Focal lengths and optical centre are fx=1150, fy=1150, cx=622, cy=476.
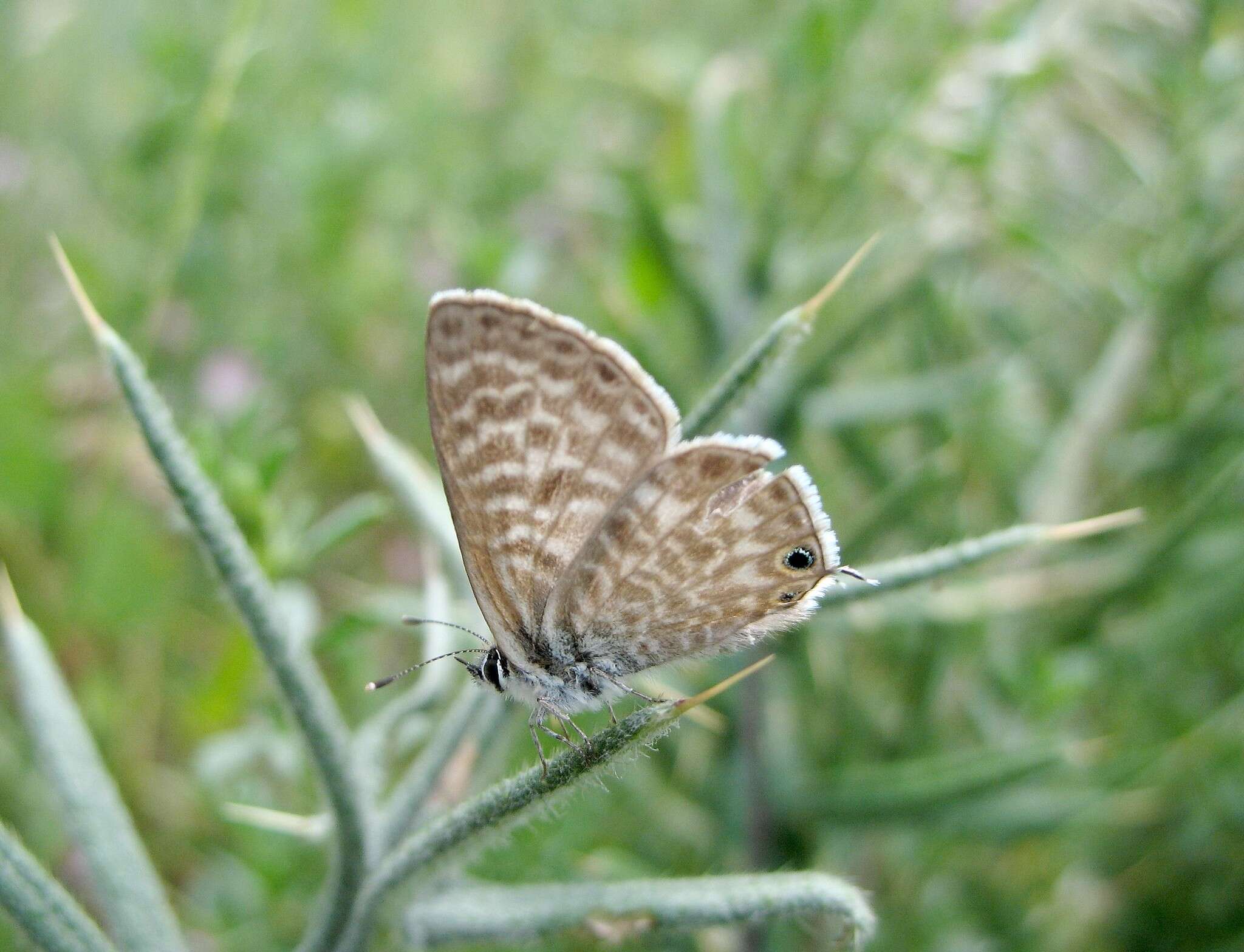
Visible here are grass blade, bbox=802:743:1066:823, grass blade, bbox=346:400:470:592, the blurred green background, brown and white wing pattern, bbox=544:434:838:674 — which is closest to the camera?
brown and white wing pattern, bbox=544:434:838:674

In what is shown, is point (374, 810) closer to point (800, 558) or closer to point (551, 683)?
point (551, 683)

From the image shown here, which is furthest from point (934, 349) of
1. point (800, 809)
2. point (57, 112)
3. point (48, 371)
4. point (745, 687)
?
point (57, 112)

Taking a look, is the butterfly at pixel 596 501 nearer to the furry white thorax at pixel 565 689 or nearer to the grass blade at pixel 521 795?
the furry white thorax at pixel 565 689

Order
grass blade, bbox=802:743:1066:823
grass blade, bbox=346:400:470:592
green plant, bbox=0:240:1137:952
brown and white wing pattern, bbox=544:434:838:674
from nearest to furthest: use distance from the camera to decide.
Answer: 1. green plant, bbox=0:240:1137:952
2. brown and white wing pattern, bbox=544:434:838:674
3. grass blade, bbox=346:400:470:592
4. grass blade, bbox=802:743:1066:823

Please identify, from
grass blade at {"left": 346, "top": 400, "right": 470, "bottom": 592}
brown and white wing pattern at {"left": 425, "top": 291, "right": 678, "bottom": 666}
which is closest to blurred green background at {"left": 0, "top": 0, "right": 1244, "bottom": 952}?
grass blade at {"left": 346, "top": 400, "right": 470, "bottom": 592}

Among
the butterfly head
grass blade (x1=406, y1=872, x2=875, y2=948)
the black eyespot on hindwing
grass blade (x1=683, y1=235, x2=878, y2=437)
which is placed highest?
grass blade (x1=683, y1=235, x2=878, y2=437)

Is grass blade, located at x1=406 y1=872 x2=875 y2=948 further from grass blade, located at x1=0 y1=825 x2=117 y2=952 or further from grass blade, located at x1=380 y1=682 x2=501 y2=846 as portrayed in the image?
grass blade, located at x1=0 y1=825 x2=117 y2=952

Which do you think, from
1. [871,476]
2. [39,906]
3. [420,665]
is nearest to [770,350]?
[420,665]
